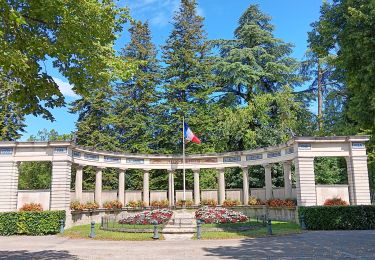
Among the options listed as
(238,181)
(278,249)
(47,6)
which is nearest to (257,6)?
(238,181)

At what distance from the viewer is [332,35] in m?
18.3

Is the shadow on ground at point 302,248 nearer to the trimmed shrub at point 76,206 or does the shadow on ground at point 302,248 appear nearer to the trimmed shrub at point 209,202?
the trimmed shrub at point 76,206

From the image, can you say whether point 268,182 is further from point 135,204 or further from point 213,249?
point 213,249

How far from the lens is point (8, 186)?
1105 inches

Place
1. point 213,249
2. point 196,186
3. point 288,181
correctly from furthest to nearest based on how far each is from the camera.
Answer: point 196,186, point 288,181, point 213,249

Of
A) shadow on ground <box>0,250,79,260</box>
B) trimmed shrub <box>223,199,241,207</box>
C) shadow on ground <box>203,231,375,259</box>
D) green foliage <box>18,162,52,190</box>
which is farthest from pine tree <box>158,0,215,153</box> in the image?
shadow on ground <box>0,250,79,260</box>

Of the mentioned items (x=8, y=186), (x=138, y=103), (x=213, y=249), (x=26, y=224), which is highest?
(x=138, y=103)

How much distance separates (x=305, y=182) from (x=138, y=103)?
28822 millimetres

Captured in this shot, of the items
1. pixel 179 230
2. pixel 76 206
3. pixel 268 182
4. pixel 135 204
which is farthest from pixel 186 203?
pixel 179 230

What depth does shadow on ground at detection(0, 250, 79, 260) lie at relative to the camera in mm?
14414

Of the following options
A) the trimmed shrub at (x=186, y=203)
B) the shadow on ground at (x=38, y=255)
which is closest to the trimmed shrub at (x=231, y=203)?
the trimmed shrub at (x=186, y=203)

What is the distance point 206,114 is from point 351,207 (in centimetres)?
2733

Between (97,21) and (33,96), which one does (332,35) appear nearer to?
(97,21)

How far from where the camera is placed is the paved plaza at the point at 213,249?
14.2 m
